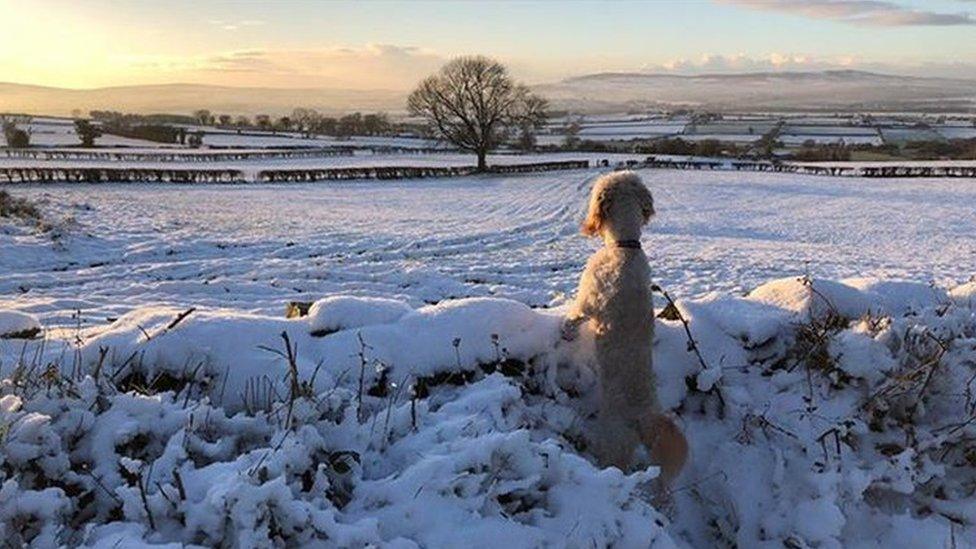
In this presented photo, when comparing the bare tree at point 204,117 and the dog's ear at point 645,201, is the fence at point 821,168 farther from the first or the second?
the bare tree at point 204,117

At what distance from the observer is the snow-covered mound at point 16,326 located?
144 inches

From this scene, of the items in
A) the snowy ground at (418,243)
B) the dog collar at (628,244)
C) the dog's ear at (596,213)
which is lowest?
the snowy ground at (418,243)

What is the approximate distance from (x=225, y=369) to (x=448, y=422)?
3.71 ft

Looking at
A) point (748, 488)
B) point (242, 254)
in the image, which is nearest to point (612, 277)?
point (748, 488)

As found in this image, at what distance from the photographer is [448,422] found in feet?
9.63

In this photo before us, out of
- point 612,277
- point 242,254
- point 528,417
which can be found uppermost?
point 612,277

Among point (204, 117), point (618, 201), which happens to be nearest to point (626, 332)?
point (618, 201)

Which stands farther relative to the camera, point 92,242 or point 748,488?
point 92,242

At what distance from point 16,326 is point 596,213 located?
3399 mm

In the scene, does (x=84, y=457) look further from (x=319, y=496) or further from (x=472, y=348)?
(x=472, y=348)

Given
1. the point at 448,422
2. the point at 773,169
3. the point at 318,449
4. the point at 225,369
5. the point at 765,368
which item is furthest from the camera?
the point at 773,169

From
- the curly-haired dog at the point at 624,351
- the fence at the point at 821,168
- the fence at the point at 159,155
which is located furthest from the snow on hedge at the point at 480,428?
the fence at the point at 159,155

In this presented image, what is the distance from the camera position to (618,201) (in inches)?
180

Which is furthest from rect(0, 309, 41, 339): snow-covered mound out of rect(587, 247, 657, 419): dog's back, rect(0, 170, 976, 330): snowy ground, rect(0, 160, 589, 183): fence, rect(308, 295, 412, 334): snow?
rect(0, 160, 589, 183): fence
